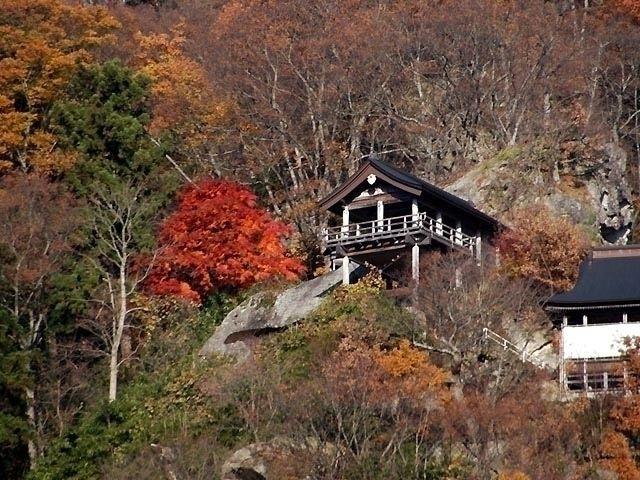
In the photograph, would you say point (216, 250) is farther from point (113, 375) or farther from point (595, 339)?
point (595, 339)

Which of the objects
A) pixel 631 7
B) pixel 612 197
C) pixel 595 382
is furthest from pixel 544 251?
pixel 631 7

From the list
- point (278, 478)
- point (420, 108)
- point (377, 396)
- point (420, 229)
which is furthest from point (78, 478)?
point (420, 108)

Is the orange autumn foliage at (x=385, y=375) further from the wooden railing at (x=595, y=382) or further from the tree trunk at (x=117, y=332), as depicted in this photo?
the tree trunk at (x=117, y=332)

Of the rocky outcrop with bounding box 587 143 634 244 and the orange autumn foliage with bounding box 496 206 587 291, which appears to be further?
the rocky outcrop with bounding box 587 143 634 244

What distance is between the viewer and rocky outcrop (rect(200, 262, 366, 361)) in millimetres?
38406

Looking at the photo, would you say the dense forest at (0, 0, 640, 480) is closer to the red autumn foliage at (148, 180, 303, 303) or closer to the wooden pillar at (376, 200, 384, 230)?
the red autumn foliage at (148, 180, 303, 303)

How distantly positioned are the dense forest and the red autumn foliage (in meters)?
0.08

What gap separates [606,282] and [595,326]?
4.70ft

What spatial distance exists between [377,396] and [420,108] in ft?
69.2

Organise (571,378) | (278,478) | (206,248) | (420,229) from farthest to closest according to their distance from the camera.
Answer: (206,248), (420,229), (571,378), (278,478)

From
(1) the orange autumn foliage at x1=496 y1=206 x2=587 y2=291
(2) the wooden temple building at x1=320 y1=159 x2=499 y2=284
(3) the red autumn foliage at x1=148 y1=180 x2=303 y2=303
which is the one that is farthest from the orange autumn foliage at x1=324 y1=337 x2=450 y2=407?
(3) the red autumn foliage at x1=148 y1=180 x2=303 y2=303

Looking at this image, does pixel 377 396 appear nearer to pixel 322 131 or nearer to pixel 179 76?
pixel 322 131

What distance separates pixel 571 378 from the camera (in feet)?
110

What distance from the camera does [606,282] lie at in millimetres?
35156
